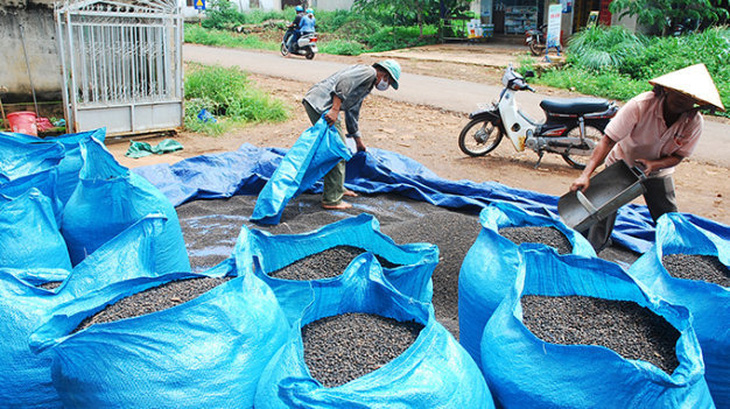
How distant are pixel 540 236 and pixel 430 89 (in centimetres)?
874

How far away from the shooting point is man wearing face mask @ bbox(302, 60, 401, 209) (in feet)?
14.8

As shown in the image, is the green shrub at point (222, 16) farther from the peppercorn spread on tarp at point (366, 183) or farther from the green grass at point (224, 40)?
the peppercorn spread on tarp at point (366, 183)

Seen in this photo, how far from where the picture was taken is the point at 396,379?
132 centimetres

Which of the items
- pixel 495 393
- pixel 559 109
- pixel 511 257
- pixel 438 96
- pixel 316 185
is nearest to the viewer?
pixel 495 393

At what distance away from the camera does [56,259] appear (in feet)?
8.14

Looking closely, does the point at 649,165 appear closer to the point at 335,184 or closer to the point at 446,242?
the point at 446,242

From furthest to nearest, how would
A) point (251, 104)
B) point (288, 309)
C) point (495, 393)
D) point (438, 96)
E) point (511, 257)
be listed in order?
point (438, 96)
point (251, 104)
point (511, 257)
point (288, 309)
point (495, 393)

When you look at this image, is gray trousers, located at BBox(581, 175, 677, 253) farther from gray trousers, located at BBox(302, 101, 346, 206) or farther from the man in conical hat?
gray trousers, located at BBox(302, 101, 346, 206)

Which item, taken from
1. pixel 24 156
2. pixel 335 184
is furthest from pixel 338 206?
pixel 24 156

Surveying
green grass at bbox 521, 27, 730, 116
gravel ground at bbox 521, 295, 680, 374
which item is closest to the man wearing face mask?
gravel ground at bbox 521, 295, 680, 374

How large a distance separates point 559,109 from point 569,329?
500 centimetres

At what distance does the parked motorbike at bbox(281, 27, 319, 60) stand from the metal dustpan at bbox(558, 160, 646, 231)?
40.3ft

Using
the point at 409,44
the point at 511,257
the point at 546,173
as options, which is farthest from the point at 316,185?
the point at 409,44

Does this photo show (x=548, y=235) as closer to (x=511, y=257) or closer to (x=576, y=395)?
(x=511, y=257)
